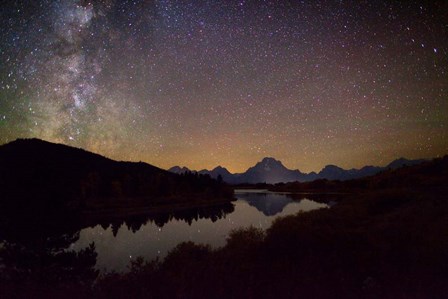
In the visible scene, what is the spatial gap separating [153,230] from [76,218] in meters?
28.0

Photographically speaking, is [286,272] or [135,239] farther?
[135,239]

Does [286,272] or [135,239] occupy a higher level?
[286,272]

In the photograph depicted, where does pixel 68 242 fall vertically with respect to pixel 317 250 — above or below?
above

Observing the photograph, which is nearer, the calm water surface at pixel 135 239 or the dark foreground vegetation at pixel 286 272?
the dark foreground vegetation at pixel 286 272

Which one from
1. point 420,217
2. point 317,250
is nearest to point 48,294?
point 317,250

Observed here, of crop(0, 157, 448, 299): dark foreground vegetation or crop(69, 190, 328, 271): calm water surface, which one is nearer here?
crop(0, 157, 448, 299): dark foreground vegetation

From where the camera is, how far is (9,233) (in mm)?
15383

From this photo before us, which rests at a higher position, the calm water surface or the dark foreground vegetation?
the dark foreground vegetation

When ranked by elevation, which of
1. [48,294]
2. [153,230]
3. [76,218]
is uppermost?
[76,218]

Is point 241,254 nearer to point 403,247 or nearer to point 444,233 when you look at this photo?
point 403,247

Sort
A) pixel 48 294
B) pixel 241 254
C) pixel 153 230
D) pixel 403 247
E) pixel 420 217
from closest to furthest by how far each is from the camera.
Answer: pixel 48 294 < pixel 403 247 < pixel 241 254 < pixel 420 217 < pixel 153 230

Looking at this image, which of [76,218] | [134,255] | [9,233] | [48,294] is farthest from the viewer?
[134,255]

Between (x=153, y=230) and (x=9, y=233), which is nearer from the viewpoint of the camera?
(x=9, y=233)

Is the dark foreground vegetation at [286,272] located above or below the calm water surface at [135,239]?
above
